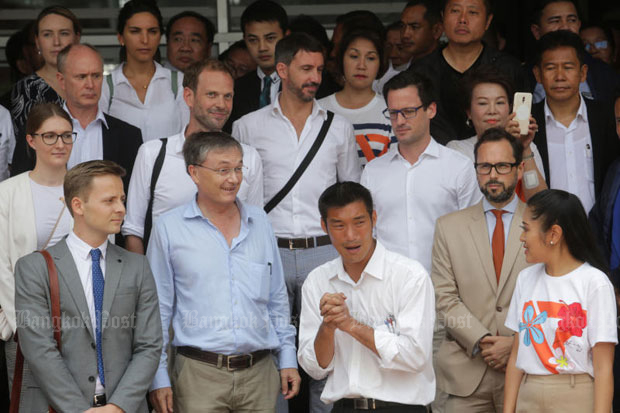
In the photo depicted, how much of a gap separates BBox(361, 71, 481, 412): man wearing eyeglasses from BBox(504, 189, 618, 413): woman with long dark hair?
957mm

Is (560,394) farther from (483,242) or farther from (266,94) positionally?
(266,94)

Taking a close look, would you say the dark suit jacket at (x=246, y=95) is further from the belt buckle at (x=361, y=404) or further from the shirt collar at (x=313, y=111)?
the belt buckle at (x=361, y=404)

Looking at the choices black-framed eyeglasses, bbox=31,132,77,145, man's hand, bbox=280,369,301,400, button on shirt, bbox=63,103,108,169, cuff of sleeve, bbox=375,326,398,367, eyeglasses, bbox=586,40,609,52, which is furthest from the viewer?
eyeglasses, bbox=586,40,609,52

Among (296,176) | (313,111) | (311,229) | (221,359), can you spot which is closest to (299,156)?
(296,176)

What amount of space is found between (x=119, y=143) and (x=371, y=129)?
63.9 inches

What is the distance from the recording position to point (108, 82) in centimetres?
658

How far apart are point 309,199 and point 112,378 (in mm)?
1800

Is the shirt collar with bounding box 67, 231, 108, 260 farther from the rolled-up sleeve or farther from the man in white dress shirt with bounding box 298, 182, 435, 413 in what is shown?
the rolled-up sleeve

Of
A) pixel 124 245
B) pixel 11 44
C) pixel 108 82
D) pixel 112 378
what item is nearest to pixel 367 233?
pixel 112 378

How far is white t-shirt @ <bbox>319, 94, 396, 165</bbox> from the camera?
6.27 m

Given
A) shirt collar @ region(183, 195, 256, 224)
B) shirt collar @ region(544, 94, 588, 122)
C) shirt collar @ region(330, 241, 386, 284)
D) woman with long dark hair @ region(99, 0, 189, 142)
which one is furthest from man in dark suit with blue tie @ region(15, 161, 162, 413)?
shirt collar @ region(544, 94, 588, 122)

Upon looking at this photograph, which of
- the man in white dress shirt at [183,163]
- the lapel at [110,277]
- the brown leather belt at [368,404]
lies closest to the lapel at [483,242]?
the brown leather belt at [368,404]

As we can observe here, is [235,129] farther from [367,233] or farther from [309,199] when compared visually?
[367,233]

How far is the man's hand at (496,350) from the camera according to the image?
4918mm
